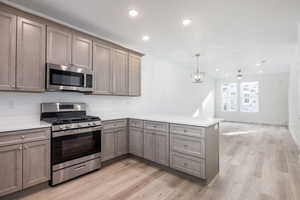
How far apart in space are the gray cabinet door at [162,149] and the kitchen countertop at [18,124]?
1895 millimetres

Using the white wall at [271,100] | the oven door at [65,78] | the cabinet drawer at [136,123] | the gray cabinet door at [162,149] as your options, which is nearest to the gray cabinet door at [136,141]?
the cabinet drawer at [136,123]

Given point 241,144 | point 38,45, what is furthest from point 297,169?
point 38,45

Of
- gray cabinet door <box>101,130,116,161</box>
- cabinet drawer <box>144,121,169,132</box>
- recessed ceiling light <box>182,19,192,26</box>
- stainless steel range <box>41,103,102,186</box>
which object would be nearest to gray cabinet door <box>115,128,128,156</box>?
gray cabinet door <box>101,130,116,161</box>

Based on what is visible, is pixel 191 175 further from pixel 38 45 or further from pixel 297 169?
pixel 38 45

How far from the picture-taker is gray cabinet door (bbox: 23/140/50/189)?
2.11 meters

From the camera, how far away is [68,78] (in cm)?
279

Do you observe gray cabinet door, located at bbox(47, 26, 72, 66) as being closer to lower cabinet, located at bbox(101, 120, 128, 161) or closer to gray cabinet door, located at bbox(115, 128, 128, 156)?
lower cabinet, located at bbox(101, 120, 128, 161)

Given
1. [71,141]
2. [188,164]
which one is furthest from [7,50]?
[188,164]

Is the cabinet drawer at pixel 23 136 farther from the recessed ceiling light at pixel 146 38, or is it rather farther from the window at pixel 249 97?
the window at pixel 249 97

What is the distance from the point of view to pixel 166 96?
5.80 meters

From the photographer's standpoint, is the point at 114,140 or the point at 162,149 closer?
the point at 162,149

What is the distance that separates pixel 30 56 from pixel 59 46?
48cm

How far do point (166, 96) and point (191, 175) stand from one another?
3493 millimetres

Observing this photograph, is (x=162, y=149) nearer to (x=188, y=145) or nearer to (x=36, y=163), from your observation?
(x=188, y=145)
